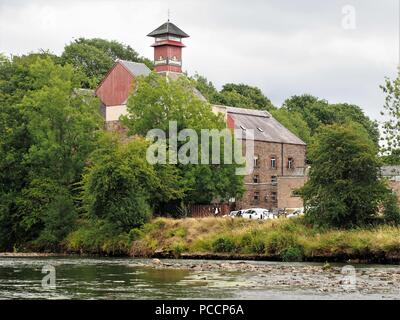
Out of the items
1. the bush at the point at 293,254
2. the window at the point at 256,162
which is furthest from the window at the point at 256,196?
the bush at the point at 293,254

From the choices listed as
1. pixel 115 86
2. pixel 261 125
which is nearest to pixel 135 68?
pixel 115 86

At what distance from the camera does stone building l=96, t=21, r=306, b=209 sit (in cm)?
10131

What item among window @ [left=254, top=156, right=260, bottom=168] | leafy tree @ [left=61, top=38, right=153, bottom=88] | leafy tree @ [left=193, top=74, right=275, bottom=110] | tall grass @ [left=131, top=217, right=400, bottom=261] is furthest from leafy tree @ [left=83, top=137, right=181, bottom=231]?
leafy tree @ [left=193, top=74, right=275, bottom=110]

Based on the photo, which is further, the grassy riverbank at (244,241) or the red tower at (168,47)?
the red tower at (168,47)

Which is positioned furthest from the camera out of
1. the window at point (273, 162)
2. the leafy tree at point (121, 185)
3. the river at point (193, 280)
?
the window at point (273, 162)

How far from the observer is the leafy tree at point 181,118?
273 feet

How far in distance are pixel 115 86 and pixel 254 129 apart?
1691 centimetres

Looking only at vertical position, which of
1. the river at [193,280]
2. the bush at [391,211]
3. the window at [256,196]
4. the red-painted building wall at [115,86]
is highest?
the red-painted building wall at [115,86]

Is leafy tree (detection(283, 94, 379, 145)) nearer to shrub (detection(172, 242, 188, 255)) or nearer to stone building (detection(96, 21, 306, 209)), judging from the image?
stone building (detection(96, 21, 306, 209))

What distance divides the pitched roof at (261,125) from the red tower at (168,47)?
8.18 metres

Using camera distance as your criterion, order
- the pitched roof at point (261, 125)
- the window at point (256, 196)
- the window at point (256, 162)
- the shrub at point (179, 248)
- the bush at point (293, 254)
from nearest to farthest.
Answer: the bush at point (293, 254)
the shrub at point (179, 248)
the window at point (256, 196)
the window at point (256, 162)
the pitched roof at point (261, 125)

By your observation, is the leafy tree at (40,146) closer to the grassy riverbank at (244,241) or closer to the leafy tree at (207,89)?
the grassy riverbank at (244,241)

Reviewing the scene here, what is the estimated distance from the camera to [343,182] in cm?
6244
